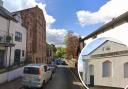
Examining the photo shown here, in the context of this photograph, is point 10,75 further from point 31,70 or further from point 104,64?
point 104,64

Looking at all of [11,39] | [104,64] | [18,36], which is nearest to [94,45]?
[104,64]

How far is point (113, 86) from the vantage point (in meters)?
1.31

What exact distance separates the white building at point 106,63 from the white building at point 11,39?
88.1 ft

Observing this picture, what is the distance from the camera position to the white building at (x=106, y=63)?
1.32 meters

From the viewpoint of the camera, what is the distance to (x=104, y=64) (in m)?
1.36

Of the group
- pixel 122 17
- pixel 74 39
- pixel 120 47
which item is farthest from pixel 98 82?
pixel 74 39

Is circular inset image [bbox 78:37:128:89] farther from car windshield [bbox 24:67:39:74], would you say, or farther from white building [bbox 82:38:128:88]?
car windshield [bbox 24:67:39:74]

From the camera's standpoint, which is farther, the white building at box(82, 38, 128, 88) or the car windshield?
the car windshield

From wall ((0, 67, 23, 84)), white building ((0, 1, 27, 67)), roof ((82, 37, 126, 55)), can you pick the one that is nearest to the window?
white building ((0, 1, 27, 67))

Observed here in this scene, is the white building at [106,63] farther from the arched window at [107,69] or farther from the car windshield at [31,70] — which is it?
the car windshield at [31,70]

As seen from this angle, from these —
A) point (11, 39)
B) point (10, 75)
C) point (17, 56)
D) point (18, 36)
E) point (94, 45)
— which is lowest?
point (10, 75)

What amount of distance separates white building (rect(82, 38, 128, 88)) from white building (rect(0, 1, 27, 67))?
88.1ft

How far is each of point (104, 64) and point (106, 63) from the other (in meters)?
0.02

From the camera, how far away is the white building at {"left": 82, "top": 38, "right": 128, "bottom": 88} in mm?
1324
